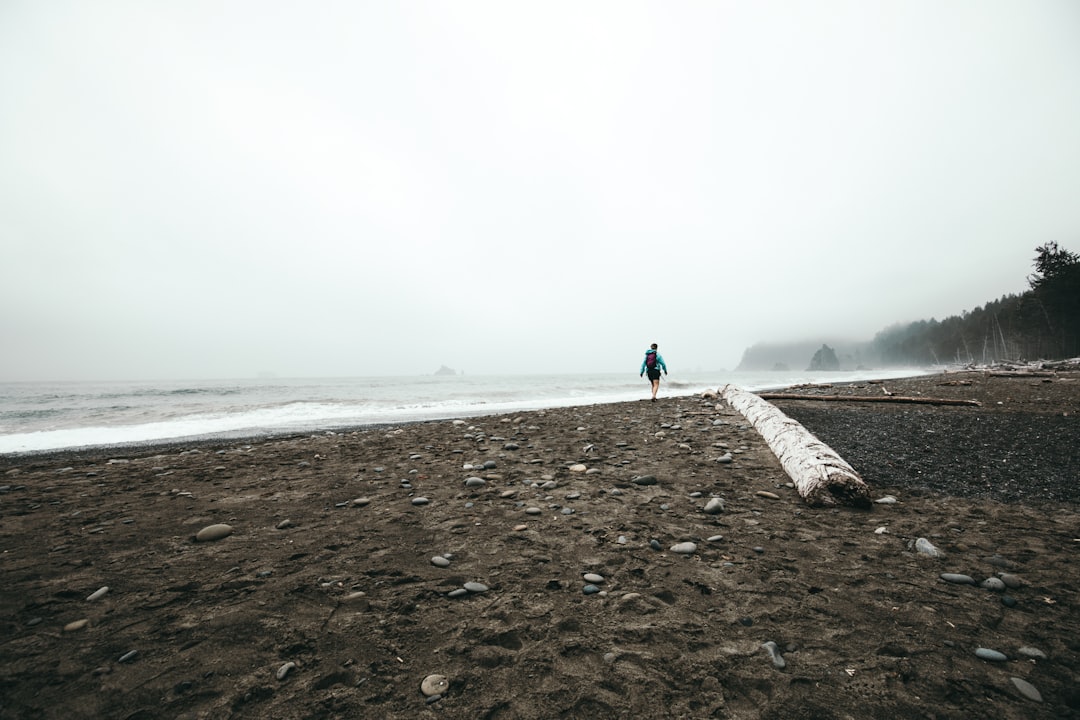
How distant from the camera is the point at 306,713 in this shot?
1.99 m

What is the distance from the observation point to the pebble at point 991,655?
2.24 meters

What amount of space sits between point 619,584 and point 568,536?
95 cm

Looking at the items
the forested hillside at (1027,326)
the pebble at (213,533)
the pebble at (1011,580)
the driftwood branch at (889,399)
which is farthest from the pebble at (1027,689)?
the forested hillside at (1027,326)

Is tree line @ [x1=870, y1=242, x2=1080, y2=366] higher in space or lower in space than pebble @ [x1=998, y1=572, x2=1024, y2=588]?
higher

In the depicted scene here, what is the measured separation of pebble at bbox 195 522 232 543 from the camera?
4113 millimetres

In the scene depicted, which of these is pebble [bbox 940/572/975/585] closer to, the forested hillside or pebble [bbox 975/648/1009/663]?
pebble [bbox 975/648/1009/663]

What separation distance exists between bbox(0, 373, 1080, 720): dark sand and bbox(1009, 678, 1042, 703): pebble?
65 millimetres

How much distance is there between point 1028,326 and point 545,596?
81.7 meters

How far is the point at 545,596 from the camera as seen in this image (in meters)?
3.03

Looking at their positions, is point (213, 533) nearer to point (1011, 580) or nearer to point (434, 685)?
point (434, 685)

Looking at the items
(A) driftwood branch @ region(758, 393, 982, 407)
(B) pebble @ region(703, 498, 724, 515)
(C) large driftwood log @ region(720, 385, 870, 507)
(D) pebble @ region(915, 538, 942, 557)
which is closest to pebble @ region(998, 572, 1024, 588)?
(D) pebble @ region(915, 538, 942, 557)

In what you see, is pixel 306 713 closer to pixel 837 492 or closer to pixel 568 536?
pixel 568 536

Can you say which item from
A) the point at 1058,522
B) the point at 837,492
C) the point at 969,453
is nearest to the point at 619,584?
the point at 837,492

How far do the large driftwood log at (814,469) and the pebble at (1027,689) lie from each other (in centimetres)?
269
